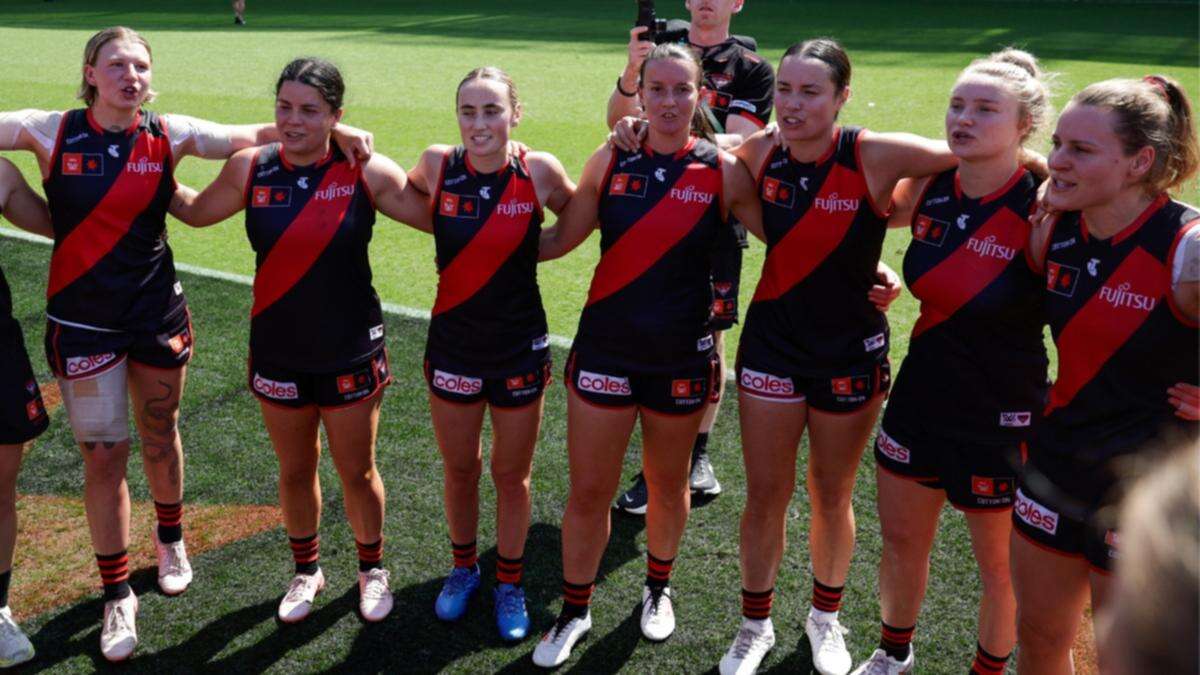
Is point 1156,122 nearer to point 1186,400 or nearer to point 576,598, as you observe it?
point 1186,400

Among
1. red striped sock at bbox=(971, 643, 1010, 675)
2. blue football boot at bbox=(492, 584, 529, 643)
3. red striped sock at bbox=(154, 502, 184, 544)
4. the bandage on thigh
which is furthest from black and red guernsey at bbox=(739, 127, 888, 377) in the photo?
red striped sock at bbox=(154, 502, 184, 544)

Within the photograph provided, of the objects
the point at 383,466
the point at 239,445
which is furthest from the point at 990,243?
the point at 239,445

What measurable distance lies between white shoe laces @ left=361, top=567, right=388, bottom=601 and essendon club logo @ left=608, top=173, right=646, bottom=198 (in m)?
1.79

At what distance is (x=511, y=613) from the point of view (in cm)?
437

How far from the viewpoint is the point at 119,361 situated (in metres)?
4.24

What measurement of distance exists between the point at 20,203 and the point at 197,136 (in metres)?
0.66

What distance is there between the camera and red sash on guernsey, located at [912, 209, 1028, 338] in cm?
343

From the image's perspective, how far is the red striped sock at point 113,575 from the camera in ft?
14.2

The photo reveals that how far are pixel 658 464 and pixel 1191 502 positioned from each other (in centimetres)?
297

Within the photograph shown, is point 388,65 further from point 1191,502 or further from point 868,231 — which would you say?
point 1191,502

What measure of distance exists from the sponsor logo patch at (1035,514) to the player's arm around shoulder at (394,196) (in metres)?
2.20

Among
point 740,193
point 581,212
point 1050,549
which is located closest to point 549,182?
point 581,212

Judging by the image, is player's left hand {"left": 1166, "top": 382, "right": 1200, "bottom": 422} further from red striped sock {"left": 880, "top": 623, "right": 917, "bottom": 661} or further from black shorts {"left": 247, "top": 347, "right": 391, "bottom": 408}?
black shorts {"left": 247, "top": 347, "right": 391, "bottom": 408}

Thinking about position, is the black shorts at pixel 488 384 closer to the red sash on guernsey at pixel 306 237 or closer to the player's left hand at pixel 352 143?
the red sash on guernsey at pixel 306 237
